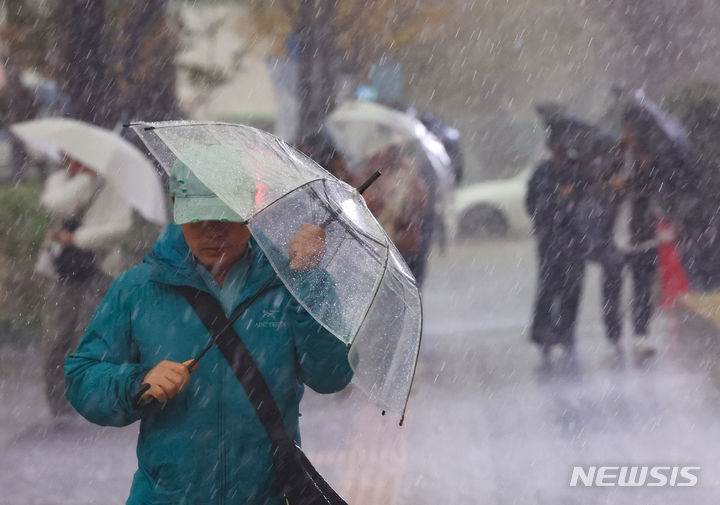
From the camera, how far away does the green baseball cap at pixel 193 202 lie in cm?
270

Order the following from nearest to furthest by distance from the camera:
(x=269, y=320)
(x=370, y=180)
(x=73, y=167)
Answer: (x=370, y=180) < (x=269, y=320) < (x=73, y=167)

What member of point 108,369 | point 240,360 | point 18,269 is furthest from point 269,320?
point 18,269

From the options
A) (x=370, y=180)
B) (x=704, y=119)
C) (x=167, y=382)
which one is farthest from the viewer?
(x=704, y=119)

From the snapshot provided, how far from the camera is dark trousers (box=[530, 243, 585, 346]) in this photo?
7.13m

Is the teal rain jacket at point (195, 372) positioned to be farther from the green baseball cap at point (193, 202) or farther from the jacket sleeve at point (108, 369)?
the green baseball cap at point (193, 202)

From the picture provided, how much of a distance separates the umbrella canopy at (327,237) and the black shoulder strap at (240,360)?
321mm

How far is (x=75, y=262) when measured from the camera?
6.60 m

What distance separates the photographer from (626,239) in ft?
23.2

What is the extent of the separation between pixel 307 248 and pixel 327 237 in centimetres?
13

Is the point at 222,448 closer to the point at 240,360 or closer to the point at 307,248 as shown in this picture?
the point at 240,360

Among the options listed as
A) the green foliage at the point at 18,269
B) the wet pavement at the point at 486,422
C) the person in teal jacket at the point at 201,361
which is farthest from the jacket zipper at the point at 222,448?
the green foliage at the point at 18,269

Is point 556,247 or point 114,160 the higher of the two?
point 114,160

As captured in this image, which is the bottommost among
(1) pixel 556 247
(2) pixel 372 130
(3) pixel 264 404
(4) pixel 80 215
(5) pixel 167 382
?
(4) pixel 80 215

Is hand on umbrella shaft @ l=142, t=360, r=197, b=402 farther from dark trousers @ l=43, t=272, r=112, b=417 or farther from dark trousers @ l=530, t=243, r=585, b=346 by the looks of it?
dark trousers @ l=530, t=243, r=585, b=346
